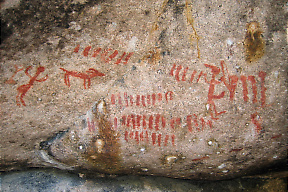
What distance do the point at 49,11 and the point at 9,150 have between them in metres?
0.84

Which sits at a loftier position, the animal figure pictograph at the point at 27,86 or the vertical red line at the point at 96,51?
the vertical red line at the point at 96,51

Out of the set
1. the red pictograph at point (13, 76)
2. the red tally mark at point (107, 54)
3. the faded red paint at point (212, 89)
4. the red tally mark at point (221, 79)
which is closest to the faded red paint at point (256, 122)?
the red tally mark at point (221, 79)

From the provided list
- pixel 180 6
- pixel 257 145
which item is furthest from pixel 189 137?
pixel 180 6

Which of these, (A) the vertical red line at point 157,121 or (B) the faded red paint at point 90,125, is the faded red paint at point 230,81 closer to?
(A) the vertical red line at point 157,121

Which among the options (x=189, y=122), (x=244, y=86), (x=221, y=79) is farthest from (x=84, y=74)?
(x=244, y=86)

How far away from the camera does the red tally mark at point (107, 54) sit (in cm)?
114

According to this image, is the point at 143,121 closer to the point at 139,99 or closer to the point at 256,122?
the point at 139,99

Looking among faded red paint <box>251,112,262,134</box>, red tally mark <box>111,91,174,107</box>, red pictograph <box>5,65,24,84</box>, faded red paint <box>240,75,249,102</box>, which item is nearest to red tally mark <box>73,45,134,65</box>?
red tally mark <box>111,91,174,107</box>

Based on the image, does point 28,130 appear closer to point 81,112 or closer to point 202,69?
point 81,112

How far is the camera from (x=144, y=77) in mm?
1166

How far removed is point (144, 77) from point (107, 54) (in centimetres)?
24

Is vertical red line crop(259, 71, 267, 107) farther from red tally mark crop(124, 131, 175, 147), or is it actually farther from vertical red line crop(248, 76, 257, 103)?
red tally mark crop(124, 131, 175, 147)

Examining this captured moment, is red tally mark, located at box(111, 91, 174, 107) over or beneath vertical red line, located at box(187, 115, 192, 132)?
over

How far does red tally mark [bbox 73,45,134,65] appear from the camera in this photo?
1.14 meters
